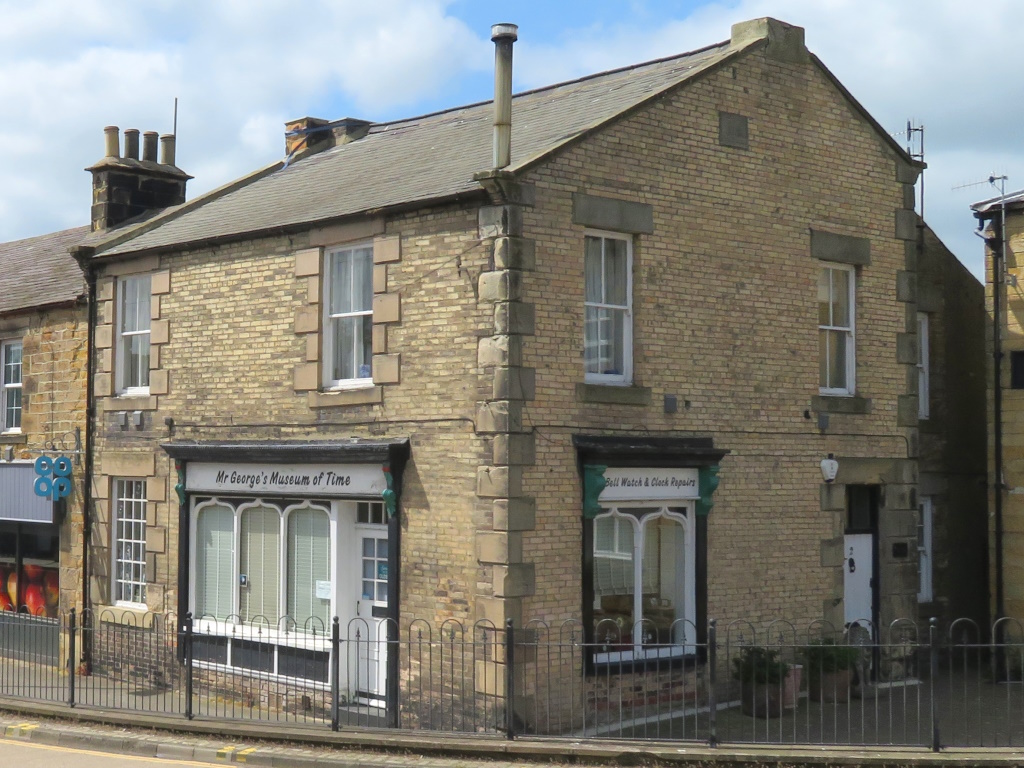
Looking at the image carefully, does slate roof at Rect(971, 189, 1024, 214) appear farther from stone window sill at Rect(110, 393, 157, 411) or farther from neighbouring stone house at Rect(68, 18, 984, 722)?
stone window sill at Rect(110, 393, 157, 411)

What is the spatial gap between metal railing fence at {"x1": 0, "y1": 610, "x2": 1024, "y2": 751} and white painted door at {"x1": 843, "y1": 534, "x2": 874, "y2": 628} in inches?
7.9

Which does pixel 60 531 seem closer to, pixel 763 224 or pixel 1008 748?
pixel 763 224

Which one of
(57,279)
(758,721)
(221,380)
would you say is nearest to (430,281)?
(221,380)

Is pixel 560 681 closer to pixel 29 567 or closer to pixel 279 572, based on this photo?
pixel 279 572

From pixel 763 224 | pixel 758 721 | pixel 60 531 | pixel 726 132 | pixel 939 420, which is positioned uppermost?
pixel 726 132

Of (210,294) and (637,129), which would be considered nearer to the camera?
(637,129)

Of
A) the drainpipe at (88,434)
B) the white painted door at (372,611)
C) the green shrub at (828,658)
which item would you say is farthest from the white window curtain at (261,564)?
the green shrub at (828,658)

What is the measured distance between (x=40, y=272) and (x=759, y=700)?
14.5 metres

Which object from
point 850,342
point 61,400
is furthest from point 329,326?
point 850,342

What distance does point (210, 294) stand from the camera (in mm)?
17062

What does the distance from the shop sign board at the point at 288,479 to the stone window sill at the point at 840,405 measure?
5.88 metres

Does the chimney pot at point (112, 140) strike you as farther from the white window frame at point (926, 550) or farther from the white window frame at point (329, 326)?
the white window frame at point (926, 550)

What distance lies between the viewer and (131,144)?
72.1 ft

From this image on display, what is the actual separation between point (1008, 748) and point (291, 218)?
33.8 ft
